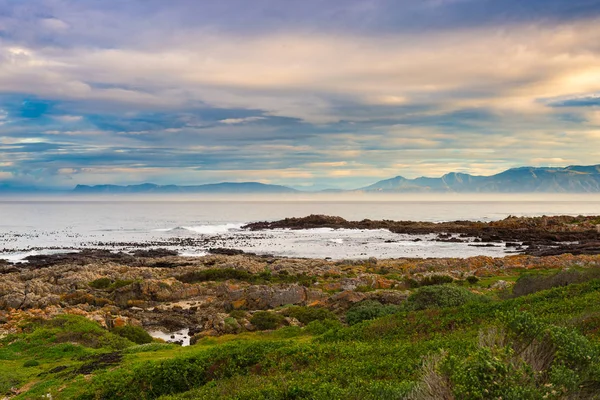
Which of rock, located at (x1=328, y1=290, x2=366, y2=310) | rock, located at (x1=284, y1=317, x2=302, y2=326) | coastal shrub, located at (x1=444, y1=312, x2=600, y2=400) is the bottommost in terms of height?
rock, located at (x1=284, y1=317, x2=302, y2=326)

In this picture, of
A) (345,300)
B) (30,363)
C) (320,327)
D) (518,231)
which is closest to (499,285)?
(345,300)

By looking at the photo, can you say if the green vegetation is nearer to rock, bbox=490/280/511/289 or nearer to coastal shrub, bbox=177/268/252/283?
rock, bbox=490/280/511/289

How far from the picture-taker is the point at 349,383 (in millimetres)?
10016

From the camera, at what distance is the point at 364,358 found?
40.2ft

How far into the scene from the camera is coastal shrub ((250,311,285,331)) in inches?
850

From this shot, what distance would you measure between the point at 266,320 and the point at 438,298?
Result: 25.1 ft

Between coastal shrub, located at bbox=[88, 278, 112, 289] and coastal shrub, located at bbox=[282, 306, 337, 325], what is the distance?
54.7 ft

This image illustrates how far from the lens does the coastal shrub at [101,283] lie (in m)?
34.1

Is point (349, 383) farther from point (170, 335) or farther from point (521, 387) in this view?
point (170, 335)

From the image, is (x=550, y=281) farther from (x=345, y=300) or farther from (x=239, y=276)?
(x=239, y=276)

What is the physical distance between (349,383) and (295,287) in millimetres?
19225

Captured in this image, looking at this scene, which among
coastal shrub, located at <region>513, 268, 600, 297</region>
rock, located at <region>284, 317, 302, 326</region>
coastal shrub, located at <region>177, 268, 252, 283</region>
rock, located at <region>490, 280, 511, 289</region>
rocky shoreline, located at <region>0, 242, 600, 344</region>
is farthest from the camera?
coastal shrub, located at <region>177, 268, 252, 283</region>

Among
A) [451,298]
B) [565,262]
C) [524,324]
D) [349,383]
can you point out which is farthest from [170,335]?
[565,262]

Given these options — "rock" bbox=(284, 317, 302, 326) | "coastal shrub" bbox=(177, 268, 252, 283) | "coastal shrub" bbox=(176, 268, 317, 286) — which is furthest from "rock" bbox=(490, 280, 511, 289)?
"coastal shrub" bbox=(177, 268, 252, 283)
